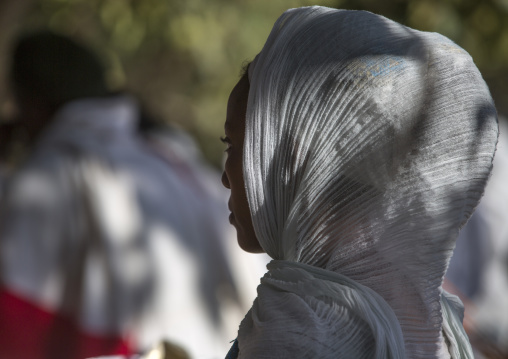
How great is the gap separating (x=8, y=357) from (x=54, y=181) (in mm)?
781

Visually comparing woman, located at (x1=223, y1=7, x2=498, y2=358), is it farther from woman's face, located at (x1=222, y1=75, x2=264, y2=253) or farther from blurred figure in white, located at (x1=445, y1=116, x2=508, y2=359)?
blurred figure in white, located at (x1=445, y1=116, x2=508, y2=359)

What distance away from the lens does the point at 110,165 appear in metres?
3.86

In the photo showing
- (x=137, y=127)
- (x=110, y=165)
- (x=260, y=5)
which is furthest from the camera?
(x=260, y=5)

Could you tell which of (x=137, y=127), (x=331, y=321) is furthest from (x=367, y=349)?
(x=137, y=127)

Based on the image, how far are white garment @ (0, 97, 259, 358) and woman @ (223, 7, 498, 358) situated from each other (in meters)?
2.25

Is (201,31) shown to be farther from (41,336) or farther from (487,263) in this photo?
(41,336)

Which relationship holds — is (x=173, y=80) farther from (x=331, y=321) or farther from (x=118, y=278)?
(x=331, y=321)

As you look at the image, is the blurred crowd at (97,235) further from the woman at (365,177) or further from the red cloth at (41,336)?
the woman at (365,177)

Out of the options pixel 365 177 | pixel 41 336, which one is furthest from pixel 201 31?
pixel 365 177

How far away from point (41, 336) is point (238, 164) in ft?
7.74

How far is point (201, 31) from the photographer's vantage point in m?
6.34

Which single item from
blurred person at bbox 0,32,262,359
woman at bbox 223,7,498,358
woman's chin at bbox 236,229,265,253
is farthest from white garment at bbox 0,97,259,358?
woman at bbox 223,7,498,358

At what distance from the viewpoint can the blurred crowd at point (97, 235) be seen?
3594 millimetres

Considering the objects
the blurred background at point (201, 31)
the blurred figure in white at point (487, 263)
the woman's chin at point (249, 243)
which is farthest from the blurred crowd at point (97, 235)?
the woman's chin at point (249, 243)
